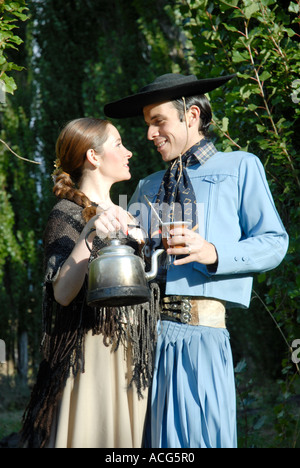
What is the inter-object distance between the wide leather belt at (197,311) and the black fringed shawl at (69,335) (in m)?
0.07

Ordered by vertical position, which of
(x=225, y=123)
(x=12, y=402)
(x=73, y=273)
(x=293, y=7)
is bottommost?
(x=12, y=402)

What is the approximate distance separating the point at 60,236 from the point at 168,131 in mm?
603

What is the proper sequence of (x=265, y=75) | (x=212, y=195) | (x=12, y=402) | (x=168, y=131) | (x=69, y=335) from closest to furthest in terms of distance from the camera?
(x=69, y=335), (x=212, y=195), (x=168, y=131), (x=265, y=75), (x=12, y=402)

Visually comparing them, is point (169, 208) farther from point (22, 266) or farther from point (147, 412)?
point (22, 266)

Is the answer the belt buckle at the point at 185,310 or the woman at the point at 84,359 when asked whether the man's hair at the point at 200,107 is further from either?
the belt buckle at the point at 185,310

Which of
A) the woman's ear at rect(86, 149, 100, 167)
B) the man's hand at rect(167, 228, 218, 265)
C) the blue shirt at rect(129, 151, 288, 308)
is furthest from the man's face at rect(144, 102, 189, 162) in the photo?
the man's hand at rect(167, 228, 218, 265)

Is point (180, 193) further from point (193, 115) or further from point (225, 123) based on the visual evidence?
point (225, 123)

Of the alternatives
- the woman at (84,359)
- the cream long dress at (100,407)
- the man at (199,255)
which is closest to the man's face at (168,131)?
the man at (199,255)

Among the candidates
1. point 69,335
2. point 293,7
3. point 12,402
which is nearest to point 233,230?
point 69,335

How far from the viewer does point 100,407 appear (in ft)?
7.25

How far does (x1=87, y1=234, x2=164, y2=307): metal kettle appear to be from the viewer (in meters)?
2.01

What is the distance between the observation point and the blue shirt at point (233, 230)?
225cm
